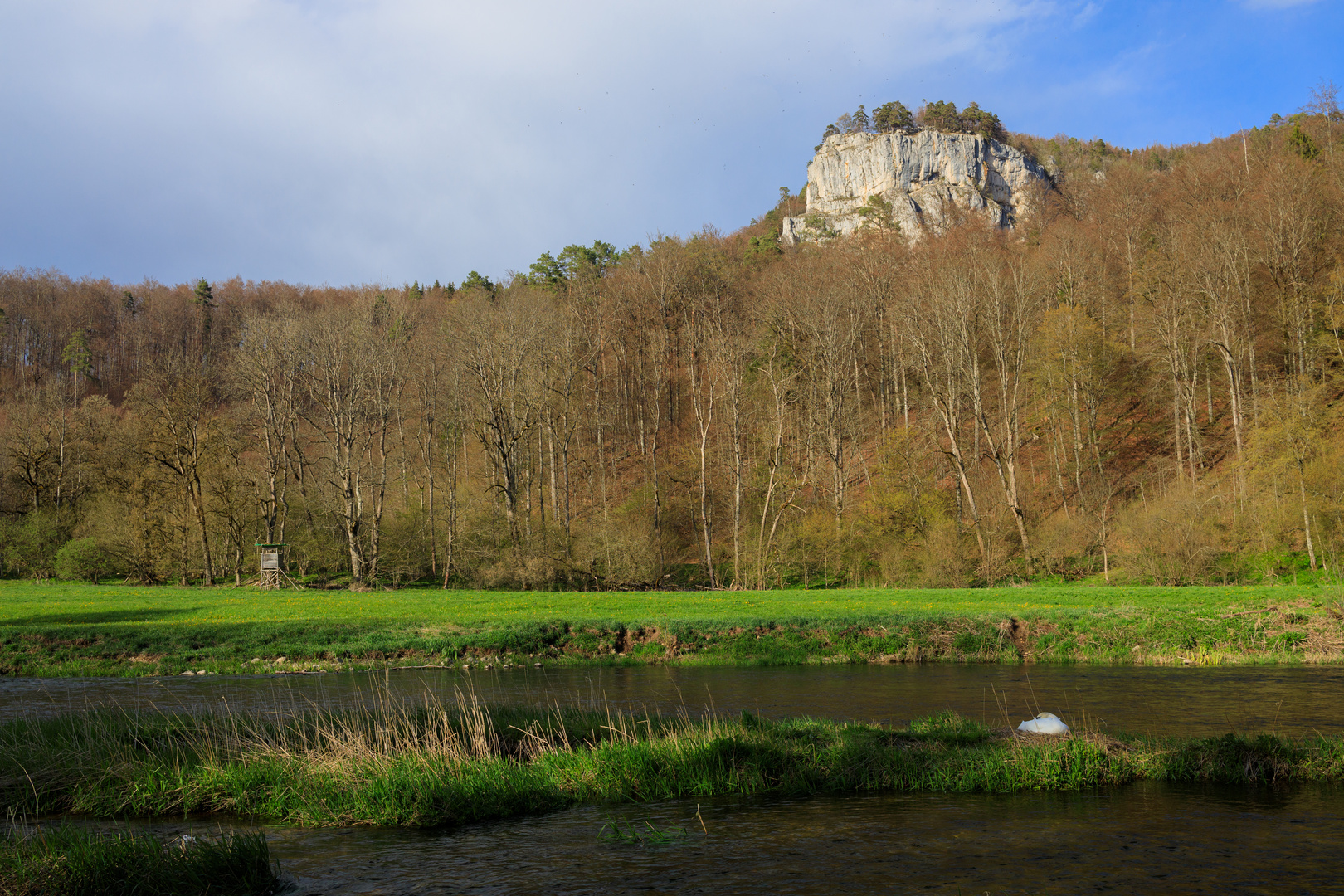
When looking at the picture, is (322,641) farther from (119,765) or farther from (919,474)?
(919,474)

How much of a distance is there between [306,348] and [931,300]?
37945 millimetres

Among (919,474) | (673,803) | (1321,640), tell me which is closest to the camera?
(673,803)

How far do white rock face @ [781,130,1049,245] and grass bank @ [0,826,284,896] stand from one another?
108356mm

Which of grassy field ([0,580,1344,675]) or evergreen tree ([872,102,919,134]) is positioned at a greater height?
evergreen tree ([872,102,919,134])

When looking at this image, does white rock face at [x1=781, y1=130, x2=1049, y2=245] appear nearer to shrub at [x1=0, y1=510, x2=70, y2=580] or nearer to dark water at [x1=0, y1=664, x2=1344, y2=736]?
shrub at [x1=0, y1=510, x2=70, y2=580]

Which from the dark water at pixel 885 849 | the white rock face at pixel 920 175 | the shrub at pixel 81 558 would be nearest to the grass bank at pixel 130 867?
the dark water at pixel 885 849

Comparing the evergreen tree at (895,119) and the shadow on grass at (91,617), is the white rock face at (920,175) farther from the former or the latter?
the shadow on grass at (91,617)

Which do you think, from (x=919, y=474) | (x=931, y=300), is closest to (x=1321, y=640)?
(x=919, y=474)

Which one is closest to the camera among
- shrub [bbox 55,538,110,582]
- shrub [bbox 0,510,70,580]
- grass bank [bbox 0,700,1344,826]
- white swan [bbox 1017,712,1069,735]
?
grass bank [bbox 0,700,1344,826]

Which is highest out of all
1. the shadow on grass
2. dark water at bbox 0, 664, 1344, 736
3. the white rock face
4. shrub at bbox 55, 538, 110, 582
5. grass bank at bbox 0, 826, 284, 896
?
the white rock face

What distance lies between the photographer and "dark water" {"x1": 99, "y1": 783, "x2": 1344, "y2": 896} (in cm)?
748

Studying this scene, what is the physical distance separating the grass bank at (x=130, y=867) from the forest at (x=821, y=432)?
37.3 metres

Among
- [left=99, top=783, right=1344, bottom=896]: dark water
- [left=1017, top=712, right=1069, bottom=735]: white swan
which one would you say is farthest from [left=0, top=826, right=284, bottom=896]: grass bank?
[left=1017, top=712, right=1069, bottom=735]: white swan

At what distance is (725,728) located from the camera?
1198 centimetres
